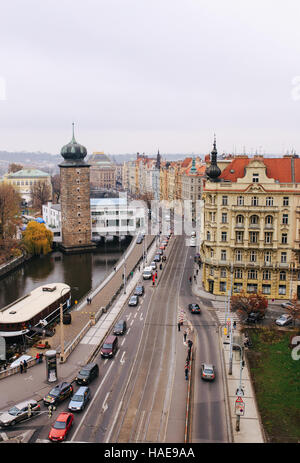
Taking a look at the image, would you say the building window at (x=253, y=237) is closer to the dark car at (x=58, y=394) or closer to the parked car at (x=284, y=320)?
the parked car at (x=284, y=320)

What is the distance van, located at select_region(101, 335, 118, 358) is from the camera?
44156 millimetres

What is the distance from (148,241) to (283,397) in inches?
2875

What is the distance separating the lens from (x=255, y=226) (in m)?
61.0

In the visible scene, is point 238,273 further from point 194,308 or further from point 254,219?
point 194,308

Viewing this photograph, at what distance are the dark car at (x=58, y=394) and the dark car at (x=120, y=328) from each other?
12.9 metres

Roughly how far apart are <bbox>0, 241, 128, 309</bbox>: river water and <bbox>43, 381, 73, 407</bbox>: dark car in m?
35.1

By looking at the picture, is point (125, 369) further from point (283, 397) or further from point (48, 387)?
point (283, 397)

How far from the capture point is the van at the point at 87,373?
127 ft

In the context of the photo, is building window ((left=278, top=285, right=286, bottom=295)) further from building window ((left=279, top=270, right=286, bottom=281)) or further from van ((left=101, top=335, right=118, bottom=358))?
van ((left=101, top=335, right=118, bottom=358))

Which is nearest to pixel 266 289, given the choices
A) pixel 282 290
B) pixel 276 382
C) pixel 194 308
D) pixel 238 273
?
pixel 282 290

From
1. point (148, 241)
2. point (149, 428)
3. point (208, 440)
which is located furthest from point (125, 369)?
point (148, 241)

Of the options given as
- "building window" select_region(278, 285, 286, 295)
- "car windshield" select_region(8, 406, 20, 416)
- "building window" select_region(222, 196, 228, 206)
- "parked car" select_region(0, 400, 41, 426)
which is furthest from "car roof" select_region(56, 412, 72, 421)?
"building window" select_region(278, 285, 286, 295)

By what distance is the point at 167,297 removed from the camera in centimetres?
6384

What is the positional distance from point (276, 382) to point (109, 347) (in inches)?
635
